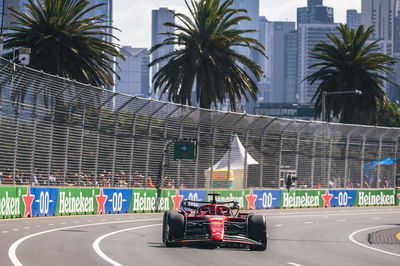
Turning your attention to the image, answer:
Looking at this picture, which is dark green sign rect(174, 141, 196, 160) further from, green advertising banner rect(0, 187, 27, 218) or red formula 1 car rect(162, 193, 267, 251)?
red formula 1 car rect(162, 193, 267, 251)

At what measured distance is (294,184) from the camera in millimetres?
46062

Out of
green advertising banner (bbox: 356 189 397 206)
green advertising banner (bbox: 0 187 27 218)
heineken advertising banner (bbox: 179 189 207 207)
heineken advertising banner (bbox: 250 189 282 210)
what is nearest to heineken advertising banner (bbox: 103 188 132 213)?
heineken advertising banner (bbox: 179 189 207 207)

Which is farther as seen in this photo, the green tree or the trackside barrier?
the green tree

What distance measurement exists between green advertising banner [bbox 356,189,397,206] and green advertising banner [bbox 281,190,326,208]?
422cm

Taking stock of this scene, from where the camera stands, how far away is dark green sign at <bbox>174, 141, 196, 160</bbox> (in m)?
37.0

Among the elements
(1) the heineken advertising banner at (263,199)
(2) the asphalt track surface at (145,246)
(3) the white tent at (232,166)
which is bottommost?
(2) the asphalt track surface at (145,246)

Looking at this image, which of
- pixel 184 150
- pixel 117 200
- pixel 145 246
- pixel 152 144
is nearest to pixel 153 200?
pixel 152 144

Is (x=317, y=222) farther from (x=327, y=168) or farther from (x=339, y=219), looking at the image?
(x=327, y=168)

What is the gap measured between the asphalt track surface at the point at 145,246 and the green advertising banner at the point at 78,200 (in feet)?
3.13

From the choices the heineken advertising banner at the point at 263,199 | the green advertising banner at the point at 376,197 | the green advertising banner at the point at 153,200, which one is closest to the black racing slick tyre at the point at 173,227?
the green advertising banner at the point at 153,200

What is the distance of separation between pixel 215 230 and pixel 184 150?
745 inches

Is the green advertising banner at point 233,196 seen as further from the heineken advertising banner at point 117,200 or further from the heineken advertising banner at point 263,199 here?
the heineken advertising banner at point 117,200

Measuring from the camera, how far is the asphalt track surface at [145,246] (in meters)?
16.0

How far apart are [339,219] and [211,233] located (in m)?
18.5
